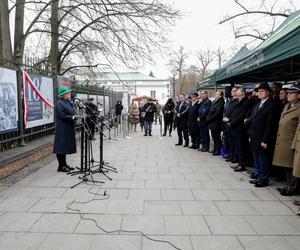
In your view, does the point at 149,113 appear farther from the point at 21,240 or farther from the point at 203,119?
the point at 21,240

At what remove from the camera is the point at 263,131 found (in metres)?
5.48

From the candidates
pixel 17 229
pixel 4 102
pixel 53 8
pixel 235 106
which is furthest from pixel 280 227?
pixel 53 8

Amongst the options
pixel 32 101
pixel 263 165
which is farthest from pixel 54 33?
pixel 263 165

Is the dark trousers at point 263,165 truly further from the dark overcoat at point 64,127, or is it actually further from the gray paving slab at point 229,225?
the dark overcoat at point 64,127

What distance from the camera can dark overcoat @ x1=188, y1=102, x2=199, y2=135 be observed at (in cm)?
984

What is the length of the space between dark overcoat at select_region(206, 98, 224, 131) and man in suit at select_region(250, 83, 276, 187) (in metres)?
2.79

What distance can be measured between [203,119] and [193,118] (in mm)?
655

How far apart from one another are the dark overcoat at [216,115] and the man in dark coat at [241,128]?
1.45 metres

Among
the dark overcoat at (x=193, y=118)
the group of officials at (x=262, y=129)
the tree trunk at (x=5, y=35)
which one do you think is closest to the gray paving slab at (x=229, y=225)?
the group of officials at (x=262, y=129)

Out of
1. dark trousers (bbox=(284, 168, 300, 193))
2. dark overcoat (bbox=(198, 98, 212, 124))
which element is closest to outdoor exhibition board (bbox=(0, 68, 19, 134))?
dark overcoat (bbox=(198, 98, 212, 124))

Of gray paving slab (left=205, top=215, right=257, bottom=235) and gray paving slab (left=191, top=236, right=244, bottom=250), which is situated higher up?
gray paving slab (left=205, top=215, right=257, bottom=235)

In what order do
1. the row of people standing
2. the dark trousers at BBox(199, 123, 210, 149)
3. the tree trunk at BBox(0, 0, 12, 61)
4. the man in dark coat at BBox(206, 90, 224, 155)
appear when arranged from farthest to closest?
1. the row of people standing
2. the tree trunk at BBox(0, 0, 12, 61)
3. the dark trousers at BBox(199, 123, 210, 149)
4. the man in dark coat at BBox(206, 90, 224, 155)

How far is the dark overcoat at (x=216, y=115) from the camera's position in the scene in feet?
27.9

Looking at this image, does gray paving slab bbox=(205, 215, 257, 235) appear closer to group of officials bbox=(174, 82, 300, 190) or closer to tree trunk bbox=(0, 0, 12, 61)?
group of officials bbox=(174, 82, 300, 190)
